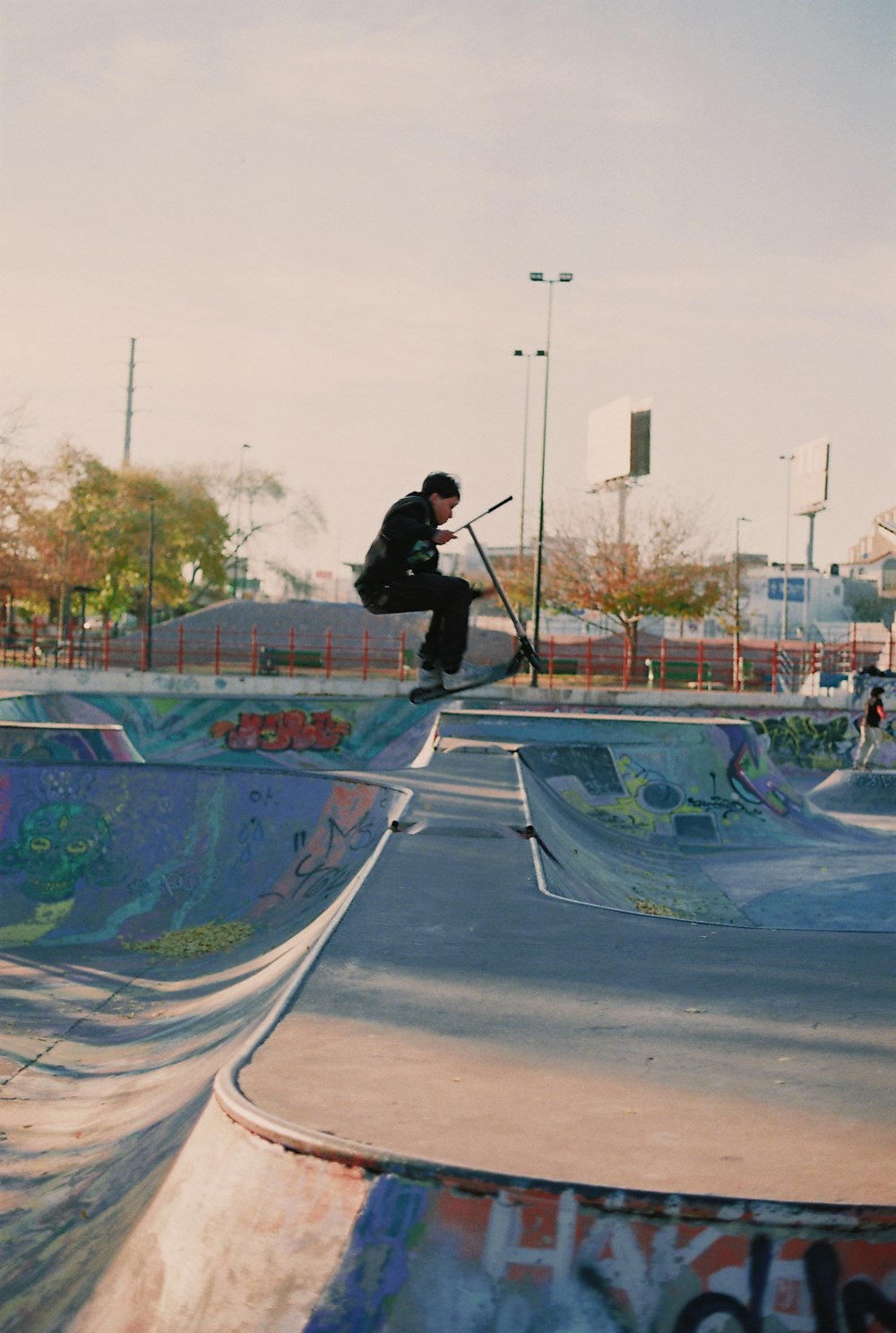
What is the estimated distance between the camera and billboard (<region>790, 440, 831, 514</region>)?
60.4 meters

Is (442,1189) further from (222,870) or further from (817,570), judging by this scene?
(817,570)

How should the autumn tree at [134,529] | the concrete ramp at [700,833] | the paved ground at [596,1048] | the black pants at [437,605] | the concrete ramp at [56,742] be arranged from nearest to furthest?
1. the paved ground at [596,1048]
2. the black pants at [437,605]
3. the concrete ramp at [700,833]
4. the concrete ramp at [56,742]
5. the autumn tree at [134,529]

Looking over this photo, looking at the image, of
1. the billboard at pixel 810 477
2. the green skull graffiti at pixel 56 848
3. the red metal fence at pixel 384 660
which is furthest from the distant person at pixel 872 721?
the billboard at pixel 810 477

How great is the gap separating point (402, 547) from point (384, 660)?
1057 inches

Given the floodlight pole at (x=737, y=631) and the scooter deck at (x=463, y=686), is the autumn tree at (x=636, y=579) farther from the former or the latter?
the scooter deck at (x=463, y=686)

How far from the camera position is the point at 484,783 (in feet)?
36.5

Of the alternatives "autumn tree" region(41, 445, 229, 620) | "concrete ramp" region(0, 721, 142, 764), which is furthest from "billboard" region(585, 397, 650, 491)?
"concrete ramp" region(0, 721, 142, 764)

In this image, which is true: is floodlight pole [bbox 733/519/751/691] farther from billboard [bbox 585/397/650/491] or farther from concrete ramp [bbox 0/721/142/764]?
concrete ramp [bbox 0/721/142/764]

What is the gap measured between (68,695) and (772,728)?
16109 mm

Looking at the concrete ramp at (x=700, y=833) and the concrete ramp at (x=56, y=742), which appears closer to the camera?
the concrete ramp at (x=700, y=833)

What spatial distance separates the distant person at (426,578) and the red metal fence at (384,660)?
893 inches

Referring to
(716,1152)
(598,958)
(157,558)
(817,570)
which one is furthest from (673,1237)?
(817,570)

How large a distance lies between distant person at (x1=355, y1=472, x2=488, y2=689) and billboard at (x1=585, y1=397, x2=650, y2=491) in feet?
152

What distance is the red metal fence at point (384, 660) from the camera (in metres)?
32.5
